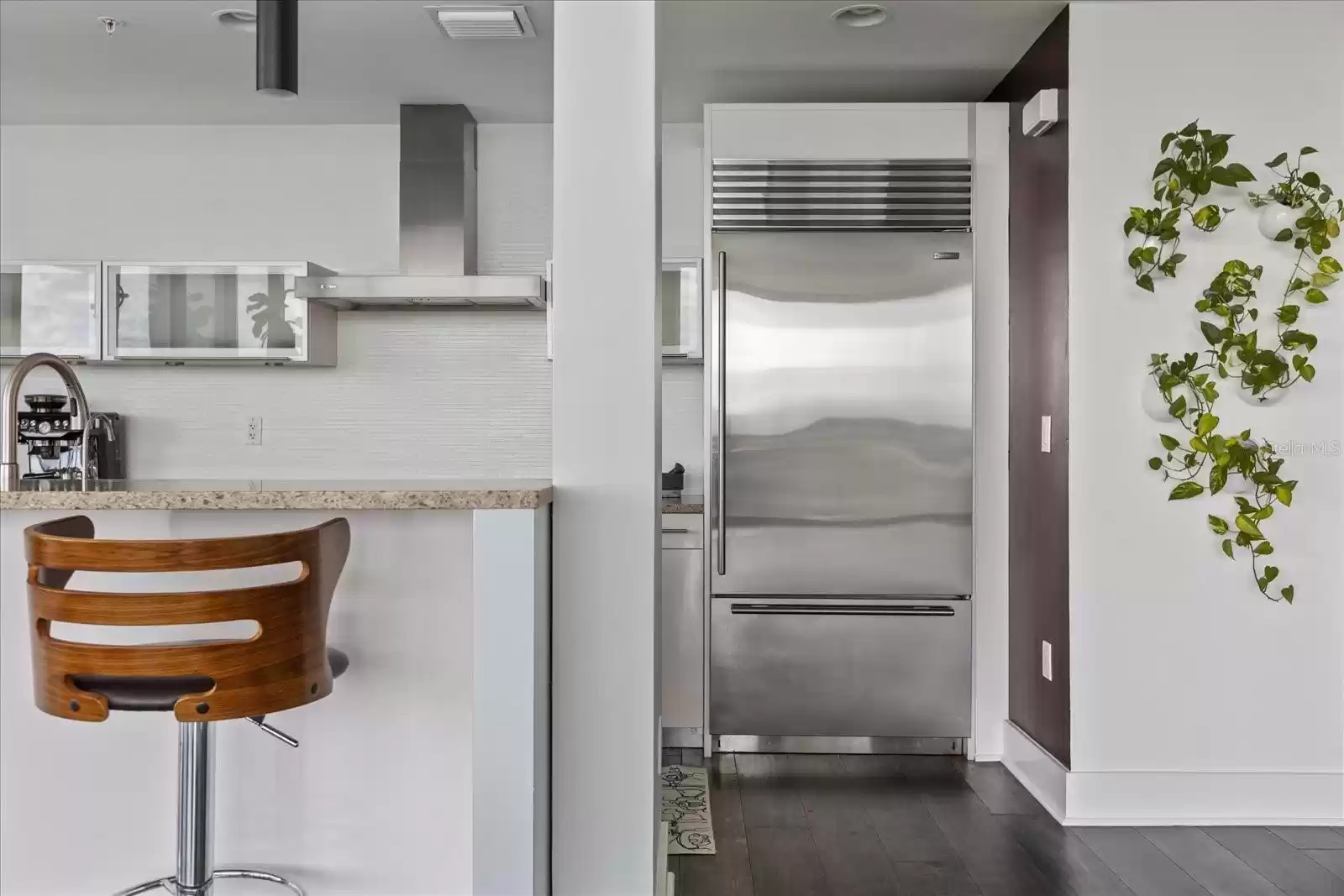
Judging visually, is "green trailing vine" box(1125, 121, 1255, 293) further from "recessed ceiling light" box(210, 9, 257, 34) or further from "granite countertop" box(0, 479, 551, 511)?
"recessed ceiling light" box(210, 9, 257, 34)

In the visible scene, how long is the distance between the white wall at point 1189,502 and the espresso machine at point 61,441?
9.15ft

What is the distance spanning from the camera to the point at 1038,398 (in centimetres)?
338

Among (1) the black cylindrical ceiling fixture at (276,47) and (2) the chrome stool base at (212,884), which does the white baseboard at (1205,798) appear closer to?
(2) the chrome stool base at (212,884)

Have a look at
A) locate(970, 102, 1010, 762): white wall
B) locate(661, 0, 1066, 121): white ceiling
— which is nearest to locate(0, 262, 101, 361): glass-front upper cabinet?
locate(661, 0, 1066, 121): white ceiling

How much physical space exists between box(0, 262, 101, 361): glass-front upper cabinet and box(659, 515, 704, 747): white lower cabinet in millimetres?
2549

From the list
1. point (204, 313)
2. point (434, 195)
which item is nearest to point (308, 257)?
point (204, 313)

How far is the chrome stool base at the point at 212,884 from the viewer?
1.82 metres

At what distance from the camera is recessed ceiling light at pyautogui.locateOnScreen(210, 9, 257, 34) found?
10.8ft

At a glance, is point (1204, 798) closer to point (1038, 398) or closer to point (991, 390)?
point (1038, 398)

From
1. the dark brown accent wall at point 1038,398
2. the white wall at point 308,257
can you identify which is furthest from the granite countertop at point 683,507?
the dark brown accent wall at point 1038,398

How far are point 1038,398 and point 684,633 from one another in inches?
61.9

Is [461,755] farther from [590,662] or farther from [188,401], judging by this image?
[188,401]

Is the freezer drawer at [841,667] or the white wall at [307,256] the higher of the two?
the white wall at [307,256]

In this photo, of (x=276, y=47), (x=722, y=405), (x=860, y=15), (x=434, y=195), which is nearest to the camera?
(x=276, y=47)
